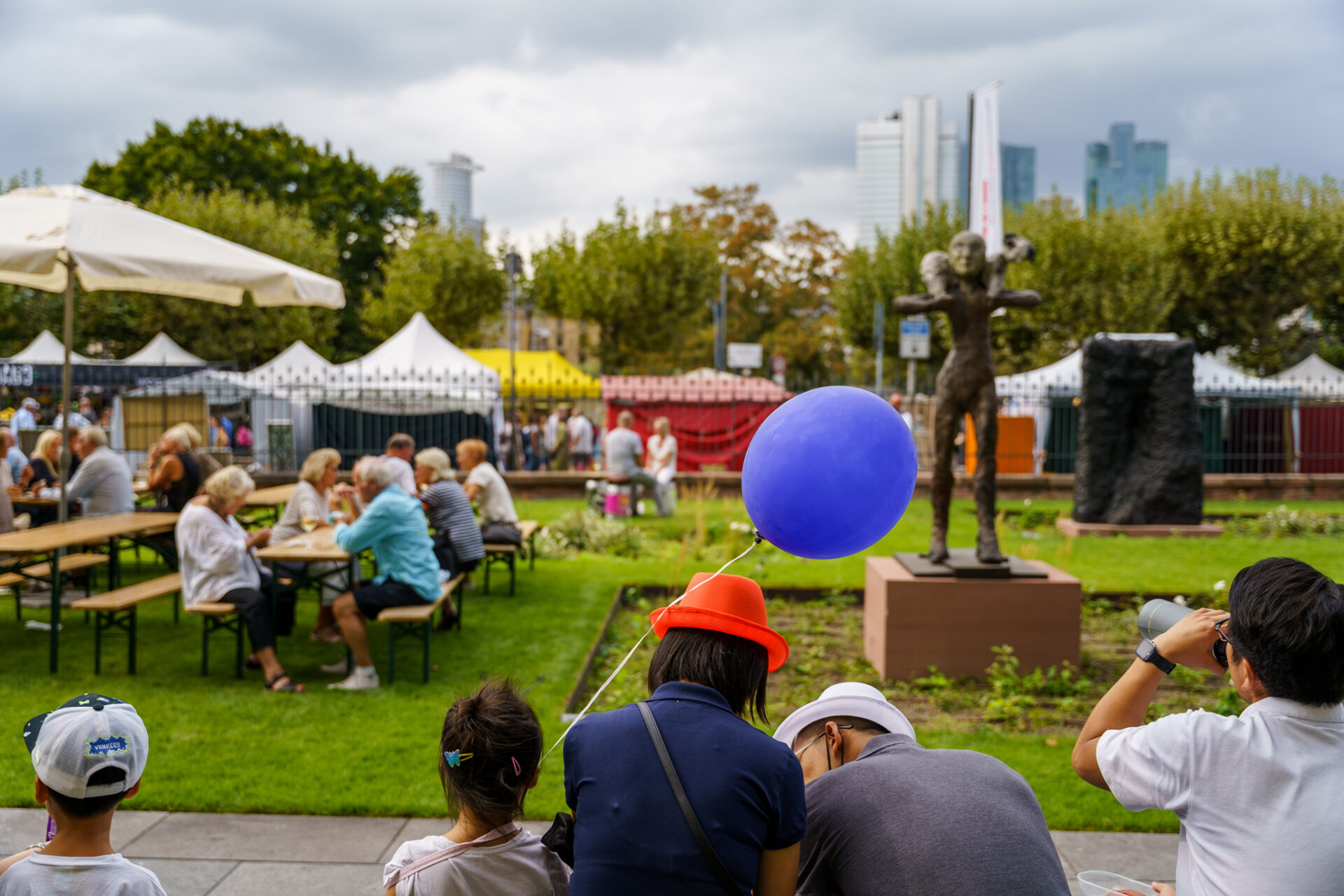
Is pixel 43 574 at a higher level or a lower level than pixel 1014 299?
lower

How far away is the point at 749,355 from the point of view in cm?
2680

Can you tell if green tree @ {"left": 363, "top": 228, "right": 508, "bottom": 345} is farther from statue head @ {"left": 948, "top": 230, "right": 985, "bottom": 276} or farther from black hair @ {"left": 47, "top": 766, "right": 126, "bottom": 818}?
black hair @ {"left": 47, "top": 766, "right": 126, "bottom": 818}

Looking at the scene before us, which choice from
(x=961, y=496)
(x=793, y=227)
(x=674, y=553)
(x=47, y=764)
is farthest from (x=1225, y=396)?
(x=793, y=227)

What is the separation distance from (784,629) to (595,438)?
54.7ft

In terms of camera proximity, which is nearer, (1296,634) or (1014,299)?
(1296,634)

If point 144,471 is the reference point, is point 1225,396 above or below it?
above

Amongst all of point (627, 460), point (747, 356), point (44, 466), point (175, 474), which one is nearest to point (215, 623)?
point (175, 474)

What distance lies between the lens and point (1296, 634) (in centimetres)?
184

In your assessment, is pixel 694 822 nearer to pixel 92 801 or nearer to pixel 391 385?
pixel 92 801

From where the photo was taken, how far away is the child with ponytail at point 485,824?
215cm

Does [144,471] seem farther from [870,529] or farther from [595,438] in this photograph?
[870,529]

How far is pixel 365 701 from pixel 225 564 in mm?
1281

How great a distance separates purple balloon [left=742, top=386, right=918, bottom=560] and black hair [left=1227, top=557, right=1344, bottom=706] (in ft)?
3.37

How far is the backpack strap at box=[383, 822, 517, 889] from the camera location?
2.16 m
